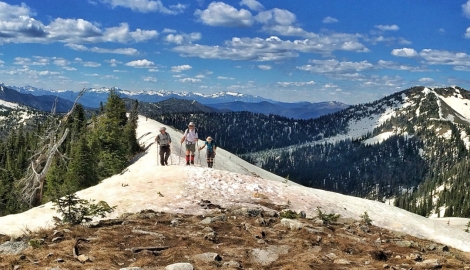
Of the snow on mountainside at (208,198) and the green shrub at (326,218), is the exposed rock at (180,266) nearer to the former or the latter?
the snow on mountainside at (208,198)

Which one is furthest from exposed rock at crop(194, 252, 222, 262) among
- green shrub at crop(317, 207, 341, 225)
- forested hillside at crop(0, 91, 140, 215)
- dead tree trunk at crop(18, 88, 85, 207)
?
forested hillside at crop(0, 91, 140, 215)

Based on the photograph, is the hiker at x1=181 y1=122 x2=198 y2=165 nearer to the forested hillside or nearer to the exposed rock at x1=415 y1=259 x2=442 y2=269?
the forested hillside

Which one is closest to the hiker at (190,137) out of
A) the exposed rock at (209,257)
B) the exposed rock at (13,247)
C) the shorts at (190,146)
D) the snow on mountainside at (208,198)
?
the shorts at (190,146)

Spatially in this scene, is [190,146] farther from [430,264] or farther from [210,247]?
[430,264]

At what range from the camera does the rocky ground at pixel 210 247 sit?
36.4ft

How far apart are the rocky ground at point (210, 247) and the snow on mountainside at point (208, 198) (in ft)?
12.9

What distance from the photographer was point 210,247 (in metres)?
12.9

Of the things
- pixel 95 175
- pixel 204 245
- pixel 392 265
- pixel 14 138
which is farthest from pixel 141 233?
pixel 14 138

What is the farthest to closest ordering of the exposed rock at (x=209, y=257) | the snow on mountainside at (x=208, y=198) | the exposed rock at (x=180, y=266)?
the snow on mountainside at (x=208, y=198), the exposed rock at (x=209, y=257), the exposed rock at (x=180, y=266)

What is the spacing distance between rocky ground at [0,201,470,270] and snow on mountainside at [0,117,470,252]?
393cm

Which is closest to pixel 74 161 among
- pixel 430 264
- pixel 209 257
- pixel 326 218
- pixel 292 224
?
pixel 326 218

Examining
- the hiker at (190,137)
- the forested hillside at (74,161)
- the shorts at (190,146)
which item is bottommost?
the forested hillside at (74,161)

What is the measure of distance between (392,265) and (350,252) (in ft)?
6.63

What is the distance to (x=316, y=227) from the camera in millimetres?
17219
